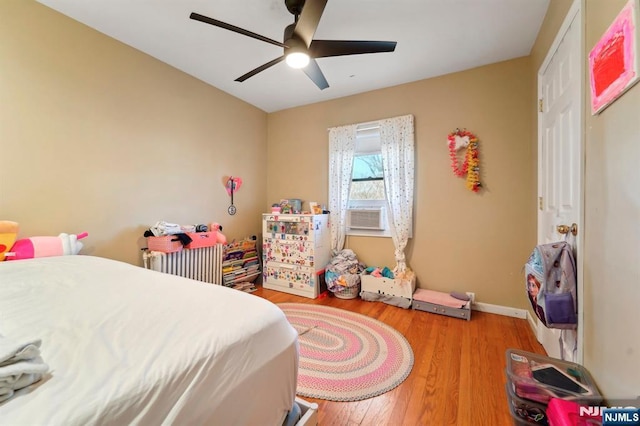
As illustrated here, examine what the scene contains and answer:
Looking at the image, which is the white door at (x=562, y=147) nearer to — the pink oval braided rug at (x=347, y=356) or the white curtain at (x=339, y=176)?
the pink oval braided rug at (x=347, y=356)

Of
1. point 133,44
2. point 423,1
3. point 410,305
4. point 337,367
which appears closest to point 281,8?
point 423,1

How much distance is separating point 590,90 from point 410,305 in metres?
2.20

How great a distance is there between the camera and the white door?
1.31 meters

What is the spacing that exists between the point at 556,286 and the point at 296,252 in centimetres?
237

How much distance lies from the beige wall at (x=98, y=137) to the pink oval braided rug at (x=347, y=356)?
1808 mm

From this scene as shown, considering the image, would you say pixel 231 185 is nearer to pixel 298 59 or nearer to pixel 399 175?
pixel 298 59

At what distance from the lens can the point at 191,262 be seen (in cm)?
260

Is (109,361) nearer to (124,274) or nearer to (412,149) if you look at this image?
(124,274)

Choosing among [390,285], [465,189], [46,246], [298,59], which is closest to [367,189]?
[465,189]

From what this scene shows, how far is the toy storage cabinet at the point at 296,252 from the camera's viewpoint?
300cm

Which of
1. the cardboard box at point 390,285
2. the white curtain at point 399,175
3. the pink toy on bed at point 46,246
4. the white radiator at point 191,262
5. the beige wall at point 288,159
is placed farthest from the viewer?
the white curtain at point 399,175

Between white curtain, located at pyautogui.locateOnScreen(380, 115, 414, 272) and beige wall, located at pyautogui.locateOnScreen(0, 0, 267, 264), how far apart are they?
209 cm

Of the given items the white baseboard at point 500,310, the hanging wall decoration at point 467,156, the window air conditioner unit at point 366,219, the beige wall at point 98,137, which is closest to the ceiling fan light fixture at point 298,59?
the beige wall at point 98,137

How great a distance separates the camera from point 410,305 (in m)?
2.66
